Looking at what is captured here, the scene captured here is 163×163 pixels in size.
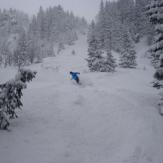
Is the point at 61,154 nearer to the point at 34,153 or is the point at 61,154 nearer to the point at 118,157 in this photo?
the point at 34,153

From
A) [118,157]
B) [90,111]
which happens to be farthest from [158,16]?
[118,157]

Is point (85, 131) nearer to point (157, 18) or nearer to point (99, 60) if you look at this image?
point (157, 18)

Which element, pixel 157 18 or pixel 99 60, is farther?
pixel 99 60

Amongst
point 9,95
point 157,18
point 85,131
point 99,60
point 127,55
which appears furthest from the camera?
point 127,55

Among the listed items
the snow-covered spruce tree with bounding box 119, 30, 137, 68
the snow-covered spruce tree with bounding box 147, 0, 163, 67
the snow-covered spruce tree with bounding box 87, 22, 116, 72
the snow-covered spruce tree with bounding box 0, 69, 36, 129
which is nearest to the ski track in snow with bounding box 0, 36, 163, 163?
the snow-covered spruce tree with bounding box 0, 69, 36, 129

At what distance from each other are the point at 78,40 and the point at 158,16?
2667 inches

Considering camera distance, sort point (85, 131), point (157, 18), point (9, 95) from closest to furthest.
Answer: point (9, 95), point (85, 131), point (157, 18)

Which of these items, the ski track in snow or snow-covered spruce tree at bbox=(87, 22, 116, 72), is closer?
the ski track in snow

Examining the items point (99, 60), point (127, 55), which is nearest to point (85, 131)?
point (99, 60)

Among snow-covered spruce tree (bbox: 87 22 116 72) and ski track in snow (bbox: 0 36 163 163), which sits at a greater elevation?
snow-covered spruce tree (bbox: 87 22 116 72)

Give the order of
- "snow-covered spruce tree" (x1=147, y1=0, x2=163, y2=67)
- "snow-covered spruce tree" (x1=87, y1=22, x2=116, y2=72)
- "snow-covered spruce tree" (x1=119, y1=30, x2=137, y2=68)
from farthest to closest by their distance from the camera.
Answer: "snow-covered spruce tree" (x1=119, y1=30, x2=137, y2=68)
"snow-covered spruce tree" (x1=87, y1=22, x2=116, y2=72)
"snow-covered spruce tree" (x1=147, y1=0, x2=163, y2=67)

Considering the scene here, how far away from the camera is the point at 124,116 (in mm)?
9680

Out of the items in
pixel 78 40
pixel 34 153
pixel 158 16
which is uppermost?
pixel 78 40

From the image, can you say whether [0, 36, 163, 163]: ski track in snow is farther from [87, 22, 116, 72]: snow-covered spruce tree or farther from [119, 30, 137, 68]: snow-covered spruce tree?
[119, 30, 137, 68]: snow-covered spruce tree
